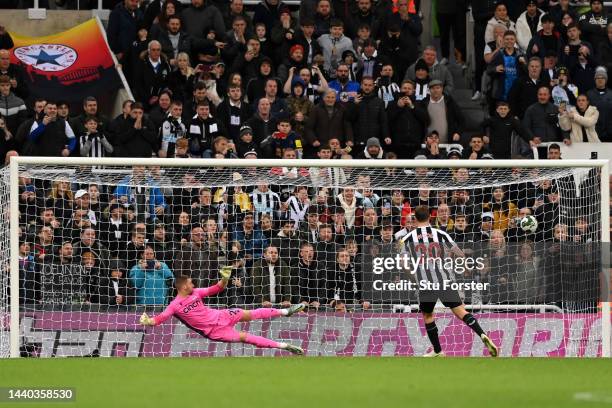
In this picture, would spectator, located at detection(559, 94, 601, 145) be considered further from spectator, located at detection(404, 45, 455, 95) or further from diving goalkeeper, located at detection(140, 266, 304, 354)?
diving goalkeeper, located at detection(140, 266, 304, 354)

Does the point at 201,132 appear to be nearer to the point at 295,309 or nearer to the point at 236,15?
the point at 236,15

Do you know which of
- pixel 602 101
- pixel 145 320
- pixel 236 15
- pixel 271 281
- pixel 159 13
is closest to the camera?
pixel 145 320

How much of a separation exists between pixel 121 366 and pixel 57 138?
245 inches

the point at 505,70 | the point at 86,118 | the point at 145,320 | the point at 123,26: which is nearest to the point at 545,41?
the point at 505,70

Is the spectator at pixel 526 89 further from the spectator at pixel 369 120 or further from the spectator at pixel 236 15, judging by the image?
the spectator at pixel 236 15

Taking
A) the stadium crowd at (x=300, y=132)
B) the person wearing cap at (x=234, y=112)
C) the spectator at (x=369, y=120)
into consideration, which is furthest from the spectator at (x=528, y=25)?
the person wearing cap at (x=234, y=112)

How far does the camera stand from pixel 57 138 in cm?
1825

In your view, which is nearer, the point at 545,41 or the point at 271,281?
the point at 271,281

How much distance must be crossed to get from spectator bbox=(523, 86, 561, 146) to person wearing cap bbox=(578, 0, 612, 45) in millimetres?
2071

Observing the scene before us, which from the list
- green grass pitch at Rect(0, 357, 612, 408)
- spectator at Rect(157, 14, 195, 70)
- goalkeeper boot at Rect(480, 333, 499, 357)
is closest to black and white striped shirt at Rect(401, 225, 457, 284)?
goalkeeper boot at Rect(480, 333, 499, 357)

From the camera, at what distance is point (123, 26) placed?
20391 mm

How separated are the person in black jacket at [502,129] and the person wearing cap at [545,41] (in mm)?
1693

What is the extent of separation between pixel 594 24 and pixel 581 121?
2.48 metres

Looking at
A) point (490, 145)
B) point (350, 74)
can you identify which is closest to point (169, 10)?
point (350, 74)
